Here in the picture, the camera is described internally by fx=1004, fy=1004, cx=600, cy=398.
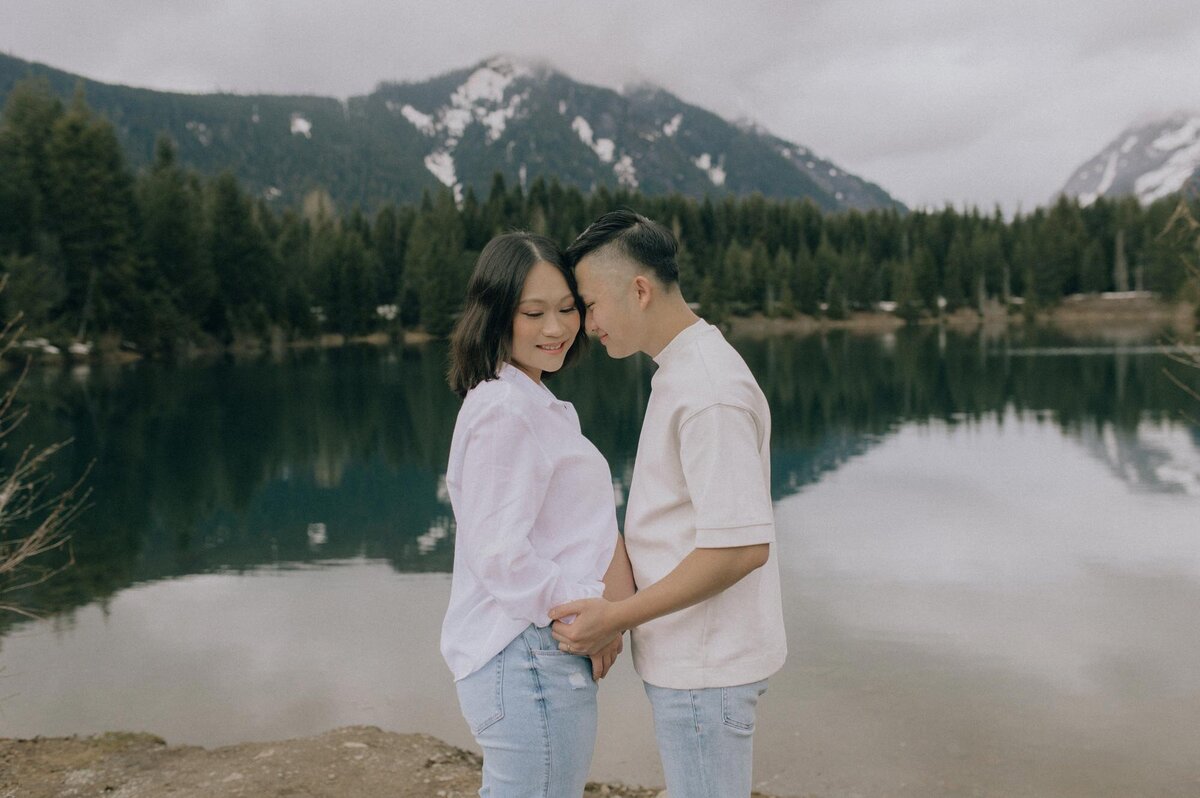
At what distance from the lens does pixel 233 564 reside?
13.0 metres

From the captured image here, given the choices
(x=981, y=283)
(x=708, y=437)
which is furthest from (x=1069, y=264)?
(x=708, y=437)

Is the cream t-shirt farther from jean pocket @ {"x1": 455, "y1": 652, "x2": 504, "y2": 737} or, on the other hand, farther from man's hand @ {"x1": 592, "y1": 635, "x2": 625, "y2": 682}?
jean pocket @ {"x1": 455, "y1": 652, "x2": 504, "y2": 737}

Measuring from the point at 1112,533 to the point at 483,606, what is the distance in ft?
43.0

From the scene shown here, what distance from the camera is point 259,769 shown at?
17.7 ft

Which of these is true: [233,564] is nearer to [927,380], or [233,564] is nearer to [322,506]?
[322,506]

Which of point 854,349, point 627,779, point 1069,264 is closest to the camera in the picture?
point 627,779

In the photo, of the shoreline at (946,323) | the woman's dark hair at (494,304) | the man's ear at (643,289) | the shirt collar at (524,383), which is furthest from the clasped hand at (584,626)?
the shoreline at (946,323)

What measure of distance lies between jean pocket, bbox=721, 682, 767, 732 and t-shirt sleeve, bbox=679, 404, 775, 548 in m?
0.39

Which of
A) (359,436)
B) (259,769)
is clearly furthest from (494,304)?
(359,436)

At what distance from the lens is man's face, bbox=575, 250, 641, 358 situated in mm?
2484

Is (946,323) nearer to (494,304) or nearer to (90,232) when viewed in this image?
(90,232)

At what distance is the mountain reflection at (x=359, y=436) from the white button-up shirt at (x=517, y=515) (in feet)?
32.9

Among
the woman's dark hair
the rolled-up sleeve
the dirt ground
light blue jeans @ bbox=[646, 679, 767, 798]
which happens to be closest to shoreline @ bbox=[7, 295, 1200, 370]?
the dirt ground

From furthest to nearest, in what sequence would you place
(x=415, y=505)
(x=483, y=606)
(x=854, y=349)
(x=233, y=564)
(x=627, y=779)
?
1. (x=854, y=349)
2. (x=415, y=505)
3. (x=233, y=564)
4. (x=627, y=779)
5. (x=483, y=606)
